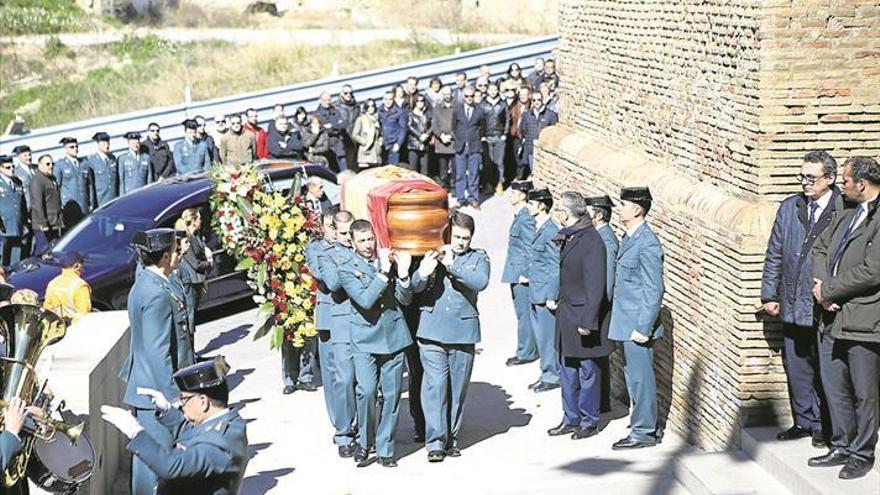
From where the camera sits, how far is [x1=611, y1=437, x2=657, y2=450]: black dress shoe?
442 inches

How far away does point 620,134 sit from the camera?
543 inches

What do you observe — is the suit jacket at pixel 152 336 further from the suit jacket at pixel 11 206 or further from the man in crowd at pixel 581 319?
the suit jacket at pixel 11 206

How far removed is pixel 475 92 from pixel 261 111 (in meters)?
4.60

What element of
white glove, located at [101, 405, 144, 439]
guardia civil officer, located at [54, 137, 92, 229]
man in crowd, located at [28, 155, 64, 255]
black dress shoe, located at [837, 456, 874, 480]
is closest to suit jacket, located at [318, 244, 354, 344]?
black dress shoe, located at [837, 456, 874, 480]

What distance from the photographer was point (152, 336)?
9.47 m

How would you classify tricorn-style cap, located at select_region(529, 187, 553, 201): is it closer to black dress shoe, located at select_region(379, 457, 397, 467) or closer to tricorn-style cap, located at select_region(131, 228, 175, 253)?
black dress shoe, located at select_region(379, 457, 397, 467)

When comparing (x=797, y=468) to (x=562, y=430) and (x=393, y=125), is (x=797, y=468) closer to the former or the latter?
(x=562, y=430)

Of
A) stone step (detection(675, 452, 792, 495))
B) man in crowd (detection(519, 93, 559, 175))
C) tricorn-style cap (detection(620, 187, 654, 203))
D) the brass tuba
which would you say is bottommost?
man in crowd (detection(519, 93, 559, 175))

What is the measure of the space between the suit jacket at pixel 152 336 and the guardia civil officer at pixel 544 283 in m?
4.56

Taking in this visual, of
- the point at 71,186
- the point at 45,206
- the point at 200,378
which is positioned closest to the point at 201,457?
the point at 200,378

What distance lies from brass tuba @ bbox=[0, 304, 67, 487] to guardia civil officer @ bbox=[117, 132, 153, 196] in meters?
13.6

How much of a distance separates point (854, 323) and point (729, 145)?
7.33 feet

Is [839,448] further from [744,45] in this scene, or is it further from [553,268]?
[553,268]

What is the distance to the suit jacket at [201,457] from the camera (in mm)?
6918
